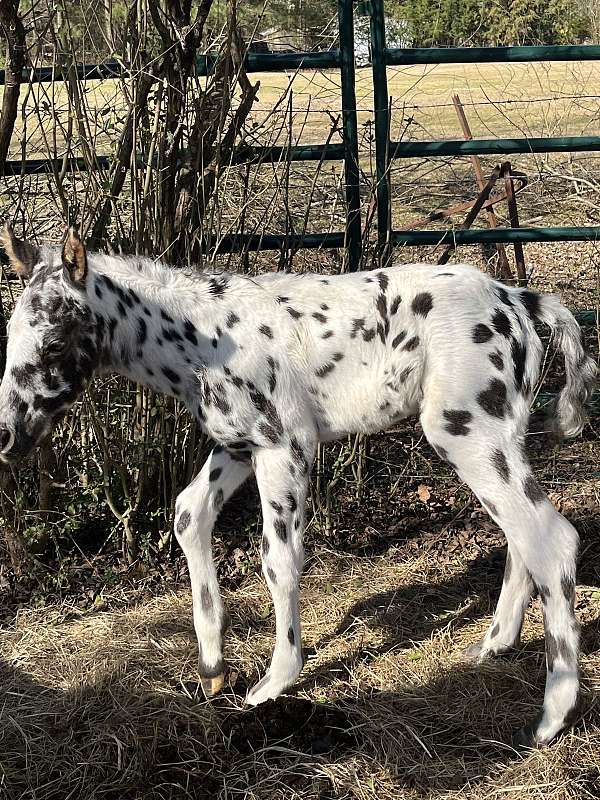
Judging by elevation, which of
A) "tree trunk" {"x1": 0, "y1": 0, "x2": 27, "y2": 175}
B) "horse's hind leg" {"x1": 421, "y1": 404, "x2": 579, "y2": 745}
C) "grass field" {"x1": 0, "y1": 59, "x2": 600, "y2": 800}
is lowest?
"grass field" {"x1": 0, "y1": 59, "x2": 600, "y2": 800}

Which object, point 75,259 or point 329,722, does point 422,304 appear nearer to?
point 75,259

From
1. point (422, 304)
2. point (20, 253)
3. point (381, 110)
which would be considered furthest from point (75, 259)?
point (381, 110)

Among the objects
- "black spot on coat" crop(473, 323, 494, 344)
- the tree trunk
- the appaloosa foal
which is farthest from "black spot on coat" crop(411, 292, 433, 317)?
the tree trunk

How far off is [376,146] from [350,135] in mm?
163

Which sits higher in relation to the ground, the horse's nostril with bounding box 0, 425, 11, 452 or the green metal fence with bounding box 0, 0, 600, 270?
the green metal fence with bounding box 0, 0, 600, 270

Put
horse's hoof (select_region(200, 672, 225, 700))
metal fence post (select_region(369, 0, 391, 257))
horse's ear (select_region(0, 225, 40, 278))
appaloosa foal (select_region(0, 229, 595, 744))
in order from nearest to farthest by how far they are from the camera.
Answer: appaloosa foal (select_region(0, 229, 595, 744))
horse's ear (select_region(0, 225, 40, 278))
horse's hoof (select_region(200, 672, 225, 700))
metal fence post (select_region(369, 0, 391, 257))

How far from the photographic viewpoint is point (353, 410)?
12.3 feet

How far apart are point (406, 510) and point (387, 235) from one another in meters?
1.53

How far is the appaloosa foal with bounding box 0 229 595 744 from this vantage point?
347 cm

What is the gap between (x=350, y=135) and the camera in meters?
4.98

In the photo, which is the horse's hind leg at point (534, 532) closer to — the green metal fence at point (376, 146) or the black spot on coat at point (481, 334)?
the black spot on coat at point (481, 334)

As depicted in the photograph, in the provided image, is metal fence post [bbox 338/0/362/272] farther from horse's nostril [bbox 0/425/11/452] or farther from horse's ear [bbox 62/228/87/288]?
horse's nostril [bbox 0/425/11/452]

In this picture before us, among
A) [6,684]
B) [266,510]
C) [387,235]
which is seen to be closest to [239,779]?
[266,510]

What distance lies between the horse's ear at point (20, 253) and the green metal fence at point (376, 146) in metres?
1.17
